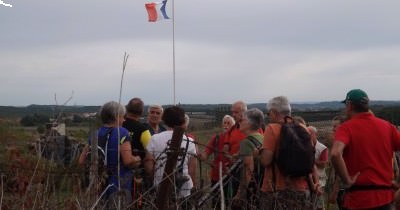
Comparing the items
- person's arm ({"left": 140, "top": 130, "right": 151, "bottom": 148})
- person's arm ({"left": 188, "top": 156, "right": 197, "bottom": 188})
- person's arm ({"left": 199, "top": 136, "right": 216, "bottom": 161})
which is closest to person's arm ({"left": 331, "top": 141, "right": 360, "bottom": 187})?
person's arm ({"left": 199, "top": 136, "right": 216, "bottom": 161})

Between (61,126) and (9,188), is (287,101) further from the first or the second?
(9,188)

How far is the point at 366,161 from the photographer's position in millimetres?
5254

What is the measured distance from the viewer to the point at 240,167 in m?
4.75

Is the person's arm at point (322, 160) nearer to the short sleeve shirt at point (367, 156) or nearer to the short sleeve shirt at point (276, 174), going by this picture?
the short sleeve shirt at point (276, 174)

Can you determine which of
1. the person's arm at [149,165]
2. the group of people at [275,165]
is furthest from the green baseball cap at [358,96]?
the person's arm at [149,165]

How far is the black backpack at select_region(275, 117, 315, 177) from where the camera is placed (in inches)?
211

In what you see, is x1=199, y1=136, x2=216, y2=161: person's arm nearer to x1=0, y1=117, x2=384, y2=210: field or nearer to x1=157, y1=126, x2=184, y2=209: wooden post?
x1=0, y1=117, x2=384, y2=210: field

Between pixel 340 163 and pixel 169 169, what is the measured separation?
4.96 feet

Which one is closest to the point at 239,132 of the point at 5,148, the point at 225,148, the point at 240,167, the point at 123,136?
the point at 225,148

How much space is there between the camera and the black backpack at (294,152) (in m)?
5.36

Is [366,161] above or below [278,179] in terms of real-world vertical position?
above

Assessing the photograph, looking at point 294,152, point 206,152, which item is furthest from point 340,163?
point 206,152

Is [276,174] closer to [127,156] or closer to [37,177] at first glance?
[127,156]

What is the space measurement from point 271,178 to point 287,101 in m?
0.75
